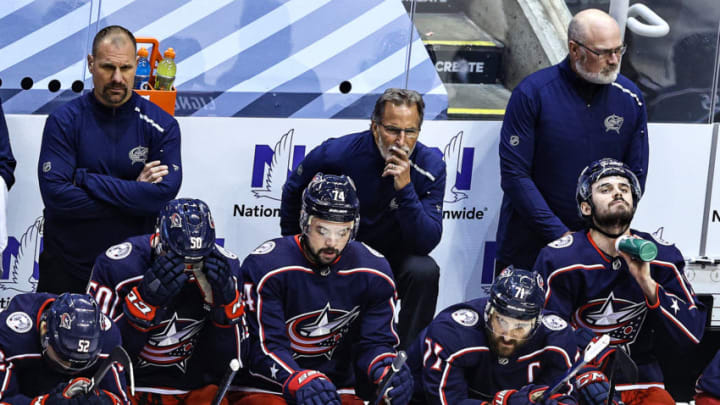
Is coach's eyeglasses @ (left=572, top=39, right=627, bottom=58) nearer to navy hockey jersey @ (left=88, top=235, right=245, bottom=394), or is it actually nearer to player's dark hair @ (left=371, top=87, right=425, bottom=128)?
player's dark hair @ (left=371, top=87, right=425, bottom=128)

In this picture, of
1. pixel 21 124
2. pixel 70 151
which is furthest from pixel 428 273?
pixel 21 124

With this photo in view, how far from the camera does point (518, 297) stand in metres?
4.50

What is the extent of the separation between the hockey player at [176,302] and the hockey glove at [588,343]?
1.34 meters

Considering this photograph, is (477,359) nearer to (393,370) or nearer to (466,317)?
(466,317)

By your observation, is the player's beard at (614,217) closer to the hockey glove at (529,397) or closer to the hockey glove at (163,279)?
the hockey glove at (529,397)

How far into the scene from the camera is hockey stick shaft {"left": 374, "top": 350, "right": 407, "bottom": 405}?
4.23 meters

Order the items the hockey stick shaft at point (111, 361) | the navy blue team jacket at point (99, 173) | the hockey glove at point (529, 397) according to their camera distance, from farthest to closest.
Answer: the navy blue team jacket at point (99, 173) < the hockey glove at point (529, 397) < the hockey stick shaft at point (111, 361)

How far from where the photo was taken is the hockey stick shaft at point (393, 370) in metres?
4.23

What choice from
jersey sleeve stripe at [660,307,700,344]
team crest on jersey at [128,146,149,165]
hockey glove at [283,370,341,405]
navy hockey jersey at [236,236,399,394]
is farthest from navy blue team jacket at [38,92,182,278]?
jersey sleeve stripe at [660,307,700,344]

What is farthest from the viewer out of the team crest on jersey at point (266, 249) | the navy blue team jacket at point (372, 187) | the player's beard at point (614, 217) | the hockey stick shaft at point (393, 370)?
the navy blue team jacket at point (372, 187)

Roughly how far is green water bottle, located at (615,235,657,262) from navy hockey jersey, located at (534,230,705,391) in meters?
0.18

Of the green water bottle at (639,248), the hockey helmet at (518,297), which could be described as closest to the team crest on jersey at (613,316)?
the green water bottle at (639,248)

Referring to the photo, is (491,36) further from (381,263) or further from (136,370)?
(136,370)

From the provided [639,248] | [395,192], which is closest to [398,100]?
[395,192]
